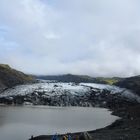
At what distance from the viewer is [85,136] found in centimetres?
6212

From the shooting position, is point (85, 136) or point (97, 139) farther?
point (97, 139)

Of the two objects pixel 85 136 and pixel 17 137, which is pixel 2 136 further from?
pixel 85 136

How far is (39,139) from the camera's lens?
79125 mm

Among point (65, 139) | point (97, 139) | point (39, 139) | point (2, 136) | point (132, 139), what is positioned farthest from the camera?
point (2, 136)

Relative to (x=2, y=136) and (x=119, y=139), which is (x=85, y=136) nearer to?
(x=119, y=139)

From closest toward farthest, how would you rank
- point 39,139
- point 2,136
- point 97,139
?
point 97,139, point 39,139, point 2,136

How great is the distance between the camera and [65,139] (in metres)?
53.9

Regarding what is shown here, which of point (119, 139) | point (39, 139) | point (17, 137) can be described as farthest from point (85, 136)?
point (17, 137)

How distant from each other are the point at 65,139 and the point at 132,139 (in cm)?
1248

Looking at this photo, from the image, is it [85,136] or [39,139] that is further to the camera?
[39,139]

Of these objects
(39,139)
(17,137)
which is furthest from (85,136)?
(17,137)

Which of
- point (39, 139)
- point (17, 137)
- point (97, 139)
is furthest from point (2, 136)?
point (97, 139)

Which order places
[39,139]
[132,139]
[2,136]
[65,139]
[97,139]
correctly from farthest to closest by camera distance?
[2,136], [39,139], [97,139], [132,139], [65,139]

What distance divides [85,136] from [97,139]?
6273mm
